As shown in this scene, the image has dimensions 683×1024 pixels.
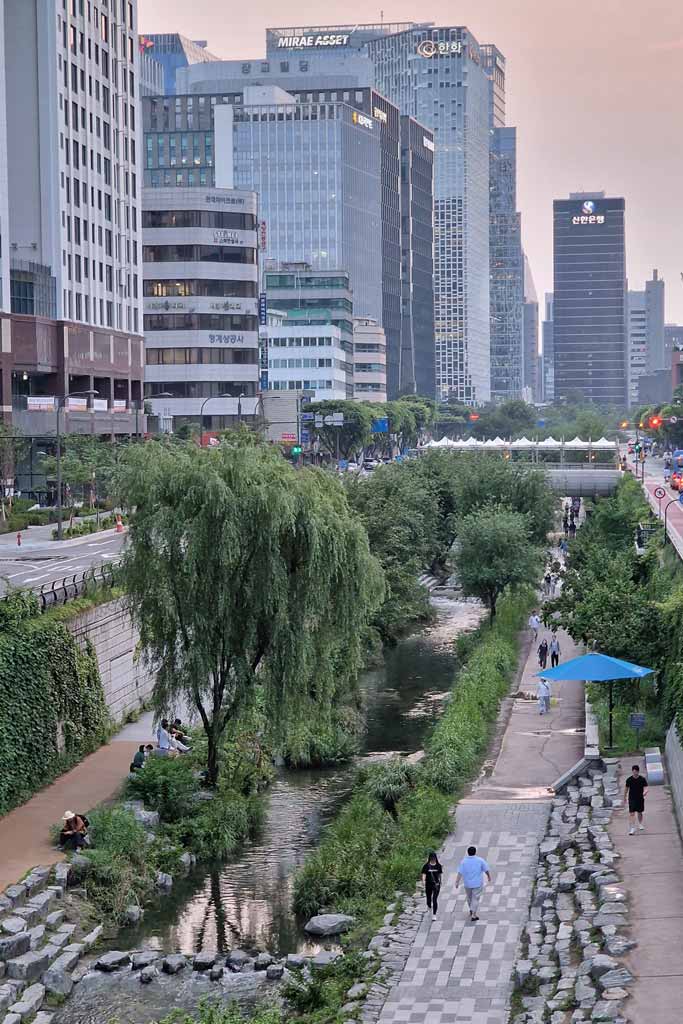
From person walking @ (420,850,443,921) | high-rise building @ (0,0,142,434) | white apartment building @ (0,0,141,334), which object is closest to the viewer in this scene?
person walking @ (420,850,443,921)

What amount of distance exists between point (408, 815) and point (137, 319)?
89781 mm

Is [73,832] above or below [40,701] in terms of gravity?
below

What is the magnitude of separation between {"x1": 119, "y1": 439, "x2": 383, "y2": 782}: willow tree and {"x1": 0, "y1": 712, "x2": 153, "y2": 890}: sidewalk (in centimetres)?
290

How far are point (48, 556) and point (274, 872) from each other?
3013 cm

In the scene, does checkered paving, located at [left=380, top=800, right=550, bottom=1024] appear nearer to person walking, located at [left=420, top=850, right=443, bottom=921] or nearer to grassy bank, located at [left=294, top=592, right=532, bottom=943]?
→ person walking, located at [left=420, top=850, right=443, bottom=921]

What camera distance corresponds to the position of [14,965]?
85.5 ft

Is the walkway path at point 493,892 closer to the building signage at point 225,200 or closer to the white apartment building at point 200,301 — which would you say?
the white apartment building at point 200,301

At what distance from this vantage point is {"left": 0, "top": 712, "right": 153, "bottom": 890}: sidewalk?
101 ft

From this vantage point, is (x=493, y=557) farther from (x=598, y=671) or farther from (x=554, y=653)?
(x=598, y=671)

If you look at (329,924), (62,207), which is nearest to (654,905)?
(329,924)

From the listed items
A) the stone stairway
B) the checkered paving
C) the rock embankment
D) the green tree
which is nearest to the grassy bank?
the checkered paving

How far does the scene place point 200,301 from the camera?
5536 inches

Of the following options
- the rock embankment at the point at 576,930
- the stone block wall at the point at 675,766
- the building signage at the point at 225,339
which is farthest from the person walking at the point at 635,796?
the building signage at the point at 225,339

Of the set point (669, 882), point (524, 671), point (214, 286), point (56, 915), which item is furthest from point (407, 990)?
point (214, 286)
